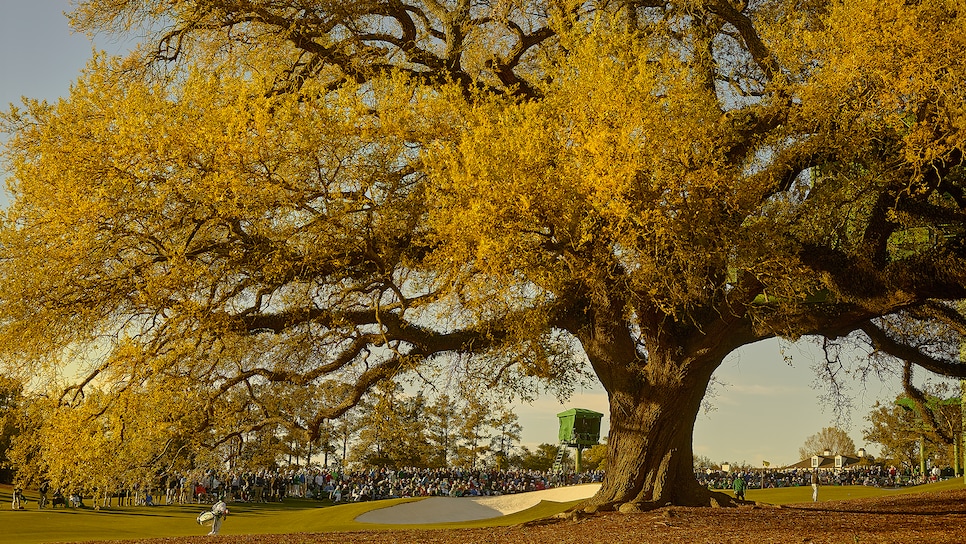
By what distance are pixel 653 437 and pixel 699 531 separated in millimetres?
3266

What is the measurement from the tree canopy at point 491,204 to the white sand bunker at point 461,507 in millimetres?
12249

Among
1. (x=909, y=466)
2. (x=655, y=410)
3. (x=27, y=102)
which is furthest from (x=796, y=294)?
(x=909, y=466)

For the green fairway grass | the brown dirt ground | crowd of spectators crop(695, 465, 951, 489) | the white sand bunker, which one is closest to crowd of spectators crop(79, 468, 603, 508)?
the white sand bunker

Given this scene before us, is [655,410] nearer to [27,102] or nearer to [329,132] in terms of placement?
[329,132]

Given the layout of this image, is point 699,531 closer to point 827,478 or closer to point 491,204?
point 491,204

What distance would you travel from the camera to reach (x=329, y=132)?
43.4 ft

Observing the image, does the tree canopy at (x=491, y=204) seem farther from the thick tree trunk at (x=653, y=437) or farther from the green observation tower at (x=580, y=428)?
the green observation tower at (x=580, y=428)

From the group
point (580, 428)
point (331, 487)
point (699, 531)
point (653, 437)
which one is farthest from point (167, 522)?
point (331, 487)

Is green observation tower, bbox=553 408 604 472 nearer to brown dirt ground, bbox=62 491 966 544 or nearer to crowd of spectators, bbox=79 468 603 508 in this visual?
crowd of spectators, bbox=79 468 603 508

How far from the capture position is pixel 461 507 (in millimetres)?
31234

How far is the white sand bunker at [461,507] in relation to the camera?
28156 mm

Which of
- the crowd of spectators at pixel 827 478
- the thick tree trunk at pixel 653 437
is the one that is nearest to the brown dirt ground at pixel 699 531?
the thick tree trunk at pixel 653 437

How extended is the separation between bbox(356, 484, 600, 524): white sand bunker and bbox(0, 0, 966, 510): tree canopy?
12.2 meters

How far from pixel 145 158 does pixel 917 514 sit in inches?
662
